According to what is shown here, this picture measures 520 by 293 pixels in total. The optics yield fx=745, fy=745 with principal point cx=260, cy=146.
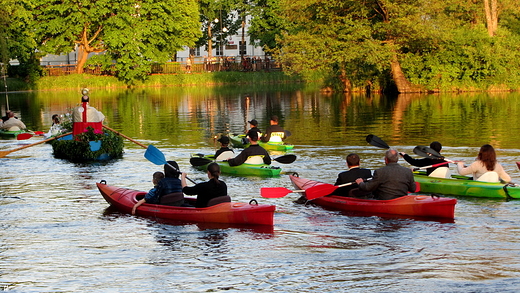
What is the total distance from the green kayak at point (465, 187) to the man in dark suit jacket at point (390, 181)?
1.84 meters

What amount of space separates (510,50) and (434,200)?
38.2m

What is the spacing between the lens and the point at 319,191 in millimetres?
13914

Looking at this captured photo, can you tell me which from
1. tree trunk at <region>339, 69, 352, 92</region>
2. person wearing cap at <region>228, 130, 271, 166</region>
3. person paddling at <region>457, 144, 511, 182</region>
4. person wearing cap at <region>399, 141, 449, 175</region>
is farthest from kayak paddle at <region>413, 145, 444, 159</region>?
tree trunk at <region>339, 69, 352, 92</region>

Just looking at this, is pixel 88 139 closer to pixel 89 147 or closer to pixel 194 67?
pixel 89 147

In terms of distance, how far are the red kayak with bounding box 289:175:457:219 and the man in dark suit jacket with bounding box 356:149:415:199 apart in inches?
6.5

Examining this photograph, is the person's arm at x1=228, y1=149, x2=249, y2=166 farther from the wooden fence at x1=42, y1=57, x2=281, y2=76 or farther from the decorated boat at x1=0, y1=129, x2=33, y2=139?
the wooden fence at x1=42, y1=57, x2=281, y2=76

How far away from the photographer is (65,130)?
22.1 meters

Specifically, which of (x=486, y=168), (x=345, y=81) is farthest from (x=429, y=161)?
(x=345, y=81)

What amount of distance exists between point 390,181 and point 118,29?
182ft

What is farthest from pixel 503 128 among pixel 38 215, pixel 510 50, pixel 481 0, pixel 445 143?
pixel 481 0

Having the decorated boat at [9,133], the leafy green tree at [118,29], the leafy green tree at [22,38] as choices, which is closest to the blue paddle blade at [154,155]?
the decorated boat at [9,133]

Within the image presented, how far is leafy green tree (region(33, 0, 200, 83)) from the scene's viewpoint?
63188 millimetres

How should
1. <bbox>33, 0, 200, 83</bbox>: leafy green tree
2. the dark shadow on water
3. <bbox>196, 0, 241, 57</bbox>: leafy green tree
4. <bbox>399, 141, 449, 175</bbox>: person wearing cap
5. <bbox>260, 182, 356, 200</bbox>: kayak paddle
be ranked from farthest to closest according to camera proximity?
<bbox>196, 0, 241, 57</bbox>: leafy green tree < <bbox>33, 0, 200, 83</bbox>: leafy green tree < <bbox>399, 141, 449, 175</bbox>: person wearing cap < <bbox>260, 182, 356, 200</bbox>: kayak paddle < the dark shadow on water

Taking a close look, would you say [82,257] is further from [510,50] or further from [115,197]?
[510,50]
